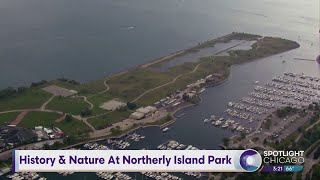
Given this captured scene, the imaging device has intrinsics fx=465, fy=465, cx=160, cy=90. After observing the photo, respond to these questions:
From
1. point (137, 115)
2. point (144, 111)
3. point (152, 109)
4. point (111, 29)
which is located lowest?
point (137, 115)

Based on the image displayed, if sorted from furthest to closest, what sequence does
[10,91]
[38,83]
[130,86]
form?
[130,86] → [38,83] → [10,91]

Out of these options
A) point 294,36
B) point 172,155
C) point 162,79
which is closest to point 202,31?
point 294,36

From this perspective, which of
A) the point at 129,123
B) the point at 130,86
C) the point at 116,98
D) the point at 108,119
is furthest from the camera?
the point at 130,86

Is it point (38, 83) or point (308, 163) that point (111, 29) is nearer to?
point (38, 83)

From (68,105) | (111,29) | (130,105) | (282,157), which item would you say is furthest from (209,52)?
(282,157)

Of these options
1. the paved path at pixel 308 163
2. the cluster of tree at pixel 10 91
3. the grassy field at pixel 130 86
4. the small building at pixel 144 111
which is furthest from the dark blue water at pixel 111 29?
the paved path at pixel 308 163

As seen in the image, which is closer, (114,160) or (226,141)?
(114,160)

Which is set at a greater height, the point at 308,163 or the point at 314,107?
the point at 314,107
